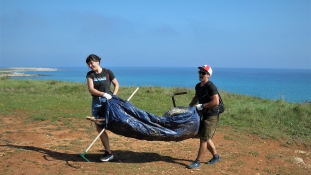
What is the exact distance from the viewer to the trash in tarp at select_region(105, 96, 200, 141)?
581 centimetres

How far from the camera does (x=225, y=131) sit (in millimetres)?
9078

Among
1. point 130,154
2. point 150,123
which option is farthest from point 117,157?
point 150,123

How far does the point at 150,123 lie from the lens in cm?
588

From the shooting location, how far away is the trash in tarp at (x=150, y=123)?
19.1 feet

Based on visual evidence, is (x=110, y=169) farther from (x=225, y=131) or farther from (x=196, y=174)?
(x=225, y=131)

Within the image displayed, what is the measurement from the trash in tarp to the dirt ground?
61cm

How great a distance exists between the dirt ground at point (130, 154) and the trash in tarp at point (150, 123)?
23.8 inches

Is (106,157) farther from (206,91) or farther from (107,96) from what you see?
(206,91)

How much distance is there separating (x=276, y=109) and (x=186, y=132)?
24.1 feet

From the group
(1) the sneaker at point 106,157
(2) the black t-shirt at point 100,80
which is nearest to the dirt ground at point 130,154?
(1) the sneaker at point 106,157

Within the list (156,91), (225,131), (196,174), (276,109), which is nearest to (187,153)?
(196,174)

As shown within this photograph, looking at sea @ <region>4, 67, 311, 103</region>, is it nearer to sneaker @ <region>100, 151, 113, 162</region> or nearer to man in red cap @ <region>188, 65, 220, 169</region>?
sneaker @ <region>100, 151, 113, 162</region>

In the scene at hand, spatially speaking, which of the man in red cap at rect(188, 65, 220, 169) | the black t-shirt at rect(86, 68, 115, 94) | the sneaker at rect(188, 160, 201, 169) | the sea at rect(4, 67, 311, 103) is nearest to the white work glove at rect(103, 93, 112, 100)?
the black t-shirt at rect(86, 68, 115, 94)

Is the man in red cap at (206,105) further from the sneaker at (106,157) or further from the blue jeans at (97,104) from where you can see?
the blue jeans at (97,104)
